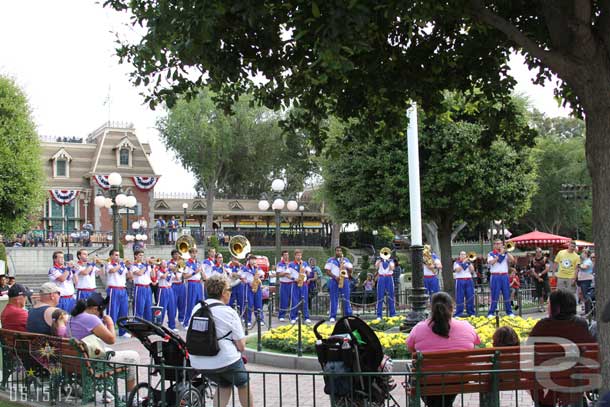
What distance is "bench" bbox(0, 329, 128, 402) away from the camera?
26.5ft

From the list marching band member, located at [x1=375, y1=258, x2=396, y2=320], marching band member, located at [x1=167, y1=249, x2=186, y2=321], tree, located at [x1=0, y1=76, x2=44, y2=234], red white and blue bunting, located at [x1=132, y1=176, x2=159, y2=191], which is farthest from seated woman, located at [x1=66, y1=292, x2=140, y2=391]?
red white and blue bunting, located at [x1=132, y1=176, x2=159, y2=191]

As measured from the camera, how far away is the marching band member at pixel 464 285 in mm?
19312

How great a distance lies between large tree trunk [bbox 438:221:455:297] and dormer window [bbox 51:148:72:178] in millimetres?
37331

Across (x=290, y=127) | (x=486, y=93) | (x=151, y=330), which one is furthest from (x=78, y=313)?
(x=486, y=93)

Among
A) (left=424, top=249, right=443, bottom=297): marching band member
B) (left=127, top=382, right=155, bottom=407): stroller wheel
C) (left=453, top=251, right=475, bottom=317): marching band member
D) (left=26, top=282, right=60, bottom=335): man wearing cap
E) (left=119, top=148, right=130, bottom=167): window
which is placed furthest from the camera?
(left=119, top=148, right=130, bottom=167): window

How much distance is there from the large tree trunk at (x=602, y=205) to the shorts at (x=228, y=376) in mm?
3278

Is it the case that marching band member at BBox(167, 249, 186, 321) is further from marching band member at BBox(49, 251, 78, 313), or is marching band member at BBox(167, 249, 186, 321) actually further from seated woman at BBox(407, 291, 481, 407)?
seated woman at BBox(407, 291, 481, 407)

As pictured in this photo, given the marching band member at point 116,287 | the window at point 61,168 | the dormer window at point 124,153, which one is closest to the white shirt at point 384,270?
the marching band member at point 116,287

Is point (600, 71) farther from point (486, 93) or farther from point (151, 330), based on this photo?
point (151, 330)

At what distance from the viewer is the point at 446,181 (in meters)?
24.9

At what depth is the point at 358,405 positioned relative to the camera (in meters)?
6.80

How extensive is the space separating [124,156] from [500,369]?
52.6m

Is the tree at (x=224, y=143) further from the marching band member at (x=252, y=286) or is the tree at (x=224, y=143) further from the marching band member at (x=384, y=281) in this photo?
the marching band member at (x=384, y=281)

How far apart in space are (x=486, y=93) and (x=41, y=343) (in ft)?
20.8
